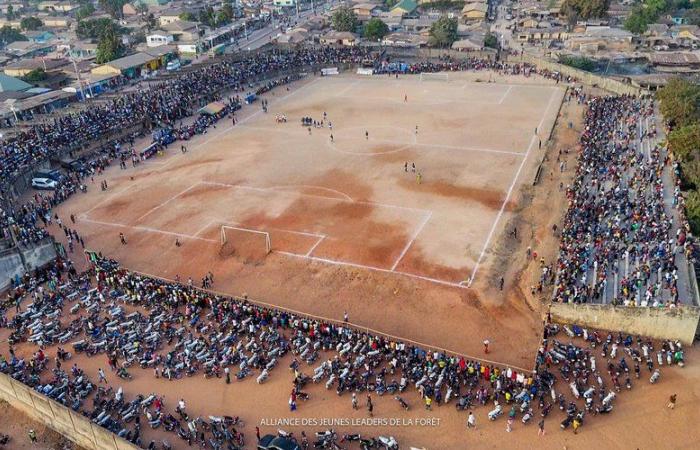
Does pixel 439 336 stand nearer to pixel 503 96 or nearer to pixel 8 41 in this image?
pixel 503 96

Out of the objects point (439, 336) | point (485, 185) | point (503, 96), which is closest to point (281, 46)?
point (503, 96)

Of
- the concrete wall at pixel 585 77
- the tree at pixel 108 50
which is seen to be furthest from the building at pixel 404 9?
the tree at pixel 108 50

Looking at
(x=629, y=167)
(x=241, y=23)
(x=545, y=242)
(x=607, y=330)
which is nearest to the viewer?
(x=607, y=330)

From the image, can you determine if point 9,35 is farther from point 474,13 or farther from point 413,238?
point 413,238

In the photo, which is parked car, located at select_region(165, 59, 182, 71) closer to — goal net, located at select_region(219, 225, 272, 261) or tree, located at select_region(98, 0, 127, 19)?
tree, located at select_region(98, 0, 127, 19)

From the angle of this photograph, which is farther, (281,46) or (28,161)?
(281,46)

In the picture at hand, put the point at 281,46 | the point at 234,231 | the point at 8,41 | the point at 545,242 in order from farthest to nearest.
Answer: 1. the point at 8,41
2. the point at 281,46
3. the point at 234,231
4. the point at 545,242

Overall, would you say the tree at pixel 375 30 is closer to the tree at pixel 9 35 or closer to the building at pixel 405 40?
the building at pixel 405 40
